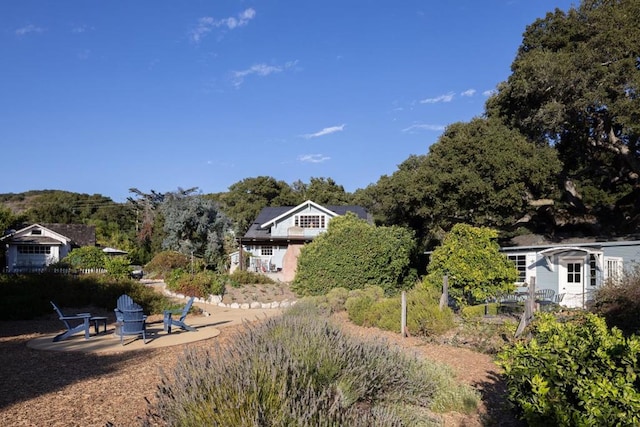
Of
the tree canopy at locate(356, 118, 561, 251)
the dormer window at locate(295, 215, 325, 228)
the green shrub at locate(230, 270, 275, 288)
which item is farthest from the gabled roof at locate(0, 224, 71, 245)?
the tree canopy at locate(356, 118, 561, 251)

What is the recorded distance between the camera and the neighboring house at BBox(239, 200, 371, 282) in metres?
29.9

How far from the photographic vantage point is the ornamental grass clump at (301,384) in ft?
10.9

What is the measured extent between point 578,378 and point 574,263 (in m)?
17.1

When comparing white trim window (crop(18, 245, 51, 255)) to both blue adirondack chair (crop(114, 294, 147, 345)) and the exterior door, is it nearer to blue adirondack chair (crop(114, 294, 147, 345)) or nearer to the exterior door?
blue adirondack chair (crop(114, 294, 147, 345))

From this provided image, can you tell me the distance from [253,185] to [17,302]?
138ft

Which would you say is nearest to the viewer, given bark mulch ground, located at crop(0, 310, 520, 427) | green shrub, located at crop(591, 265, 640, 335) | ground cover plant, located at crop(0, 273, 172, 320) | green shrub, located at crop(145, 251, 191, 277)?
bark mulch ground, located at crop(0, 310, 520, 427)

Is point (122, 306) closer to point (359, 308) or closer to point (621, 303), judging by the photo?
point (359, 308)

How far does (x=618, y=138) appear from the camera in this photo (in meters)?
22.3

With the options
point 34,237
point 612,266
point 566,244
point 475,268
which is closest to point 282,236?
point 566,244

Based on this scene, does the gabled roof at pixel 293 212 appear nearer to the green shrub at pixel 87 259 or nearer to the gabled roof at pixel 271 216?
the gabled roof at pixel 271 216

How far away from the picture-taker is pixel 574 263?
1883 centimetres

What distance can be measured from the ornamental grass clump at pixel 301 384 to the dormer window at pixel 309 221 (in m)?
24.1

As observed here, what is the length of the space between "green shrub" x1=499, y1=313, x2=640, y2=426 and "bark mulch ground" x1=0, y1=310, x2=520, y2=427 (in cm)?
120

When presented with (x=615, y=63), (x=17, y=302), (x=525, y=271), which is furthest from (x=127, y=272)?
(x=615, y=63)
